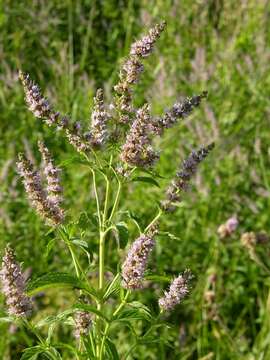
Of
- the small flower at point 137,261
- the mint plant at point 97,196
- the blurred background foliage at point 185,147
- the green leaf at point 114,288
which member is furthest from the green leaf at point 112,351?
the blurred background foliage at point 185,147

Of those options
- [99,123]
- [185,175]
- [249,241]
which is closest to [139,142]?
[99,123]

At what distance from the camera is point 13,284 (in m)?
1.72

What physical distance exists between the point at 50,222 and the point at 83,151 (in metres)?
0.22

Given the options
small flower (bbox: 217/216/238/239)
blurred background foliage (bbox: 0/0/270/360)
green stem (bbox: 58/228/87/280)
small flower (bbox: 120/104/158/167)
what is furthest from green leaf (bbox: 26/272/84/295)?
small flower (bbox: 217/216/238/239)

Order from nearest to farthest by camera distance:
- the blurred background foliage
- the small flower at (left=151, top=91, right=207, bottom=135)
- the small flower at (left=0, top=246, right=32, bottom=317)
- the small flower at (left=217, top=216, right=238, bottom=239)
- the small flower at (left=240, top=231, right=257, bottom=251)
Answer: the small flower at (left=0, top=246, right=32, bottom=317)
the small flower at (left=151, top=91, right=207, bottom=135)
the small flower at (left=240, top=231, right=257, bottom=251)
the small flower at (left=217, top=216, right=238, bottom=239)
the blurred background foliage

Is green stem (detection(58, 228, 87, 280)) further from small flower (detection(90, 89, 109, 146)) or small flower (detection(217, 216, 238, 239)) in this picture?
small flower (detection(217, 216, 238, 239))

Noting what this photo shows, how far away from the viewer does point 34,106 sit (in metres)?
1.88

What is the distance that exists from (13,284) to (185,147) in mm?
3152

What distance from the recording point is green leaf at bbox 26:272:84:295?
173 centimetres

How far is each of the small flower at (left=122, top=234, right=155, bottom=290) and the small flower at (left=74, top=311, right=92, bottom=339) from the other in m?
0.26

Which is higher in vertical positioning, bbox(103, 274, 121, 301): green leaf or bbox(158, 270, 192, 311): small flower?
bbox(103, 274, 121, 301): green leaf

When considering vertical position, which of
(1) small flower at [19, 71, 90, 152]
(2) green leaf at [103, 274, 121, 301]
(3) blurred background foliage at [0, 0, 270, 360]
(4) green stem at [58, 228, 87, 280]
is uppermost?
(3) blurred background foliage at [0, 0, 270, 360]

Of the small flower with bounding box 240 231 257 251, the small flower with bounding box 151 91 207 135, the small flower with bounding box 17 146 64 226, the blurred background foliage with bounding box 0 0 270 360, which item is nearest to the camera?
the small flower with bounding box 17 146 64 226

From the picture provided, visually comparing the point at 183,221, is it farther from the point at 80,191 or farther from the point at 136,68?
the point at 136,68
